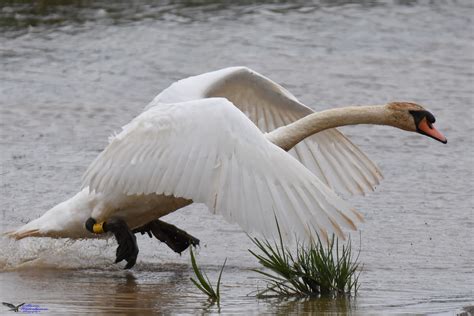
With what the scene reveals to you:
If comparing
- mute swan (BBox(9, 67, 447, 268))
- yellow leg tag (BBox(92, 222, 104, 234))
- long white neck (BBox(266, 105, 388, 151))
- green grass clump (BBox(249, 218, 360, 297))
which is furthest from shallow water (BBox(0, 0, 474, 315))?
long white neck (BBox(266, 105, 388, 151))

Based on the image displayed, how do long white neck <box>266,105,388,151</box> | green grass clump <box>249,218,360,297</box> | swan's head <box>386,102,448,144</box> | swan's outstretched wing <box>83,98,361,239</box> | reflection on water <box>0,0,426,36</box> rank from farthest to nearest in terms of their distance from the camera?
1. reflection on water <box>0,0,426,36</box>
2. swan's head <box>386,102,448,144</box>
3. long white neck <box>266,105,388,151</box>
4. green grass clump <box>249,218,360,297</box>
5. swan's outstretched wing <box>83,98,361,239</box>

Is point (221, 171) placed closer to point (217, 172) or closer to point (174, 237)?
point (217, 172)

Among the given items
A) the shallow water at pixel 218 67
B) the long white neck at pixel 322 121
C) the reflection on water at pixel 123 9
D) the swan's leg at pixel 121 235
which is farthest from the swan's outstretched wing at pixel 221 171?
the reflection on water at pixel 123 9

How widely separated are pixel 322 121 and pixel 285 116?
1.71m

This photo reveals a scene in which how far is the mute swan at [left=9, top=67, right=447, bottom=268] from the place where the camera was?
6906 millimetres

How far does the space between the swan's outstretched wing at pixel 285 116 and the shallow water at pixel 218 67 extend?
630 millimetres

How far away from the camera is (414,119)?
27.5 ft

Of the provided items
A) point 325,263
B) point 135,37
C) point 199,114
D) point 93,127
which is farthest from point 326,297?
point 135,37

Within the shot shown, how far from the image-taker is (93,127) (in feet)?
45.2

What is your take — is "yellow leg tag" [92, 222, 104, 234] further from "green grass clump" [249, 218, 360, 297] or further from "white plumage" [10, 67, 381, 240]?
"green grass clump" [249, 218, 360, 297]

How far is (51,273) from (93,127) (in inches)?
208

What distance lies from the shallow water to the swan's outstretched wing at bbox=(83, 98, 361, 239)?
572mm

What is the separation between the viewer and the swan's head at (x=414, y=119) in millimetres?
8352

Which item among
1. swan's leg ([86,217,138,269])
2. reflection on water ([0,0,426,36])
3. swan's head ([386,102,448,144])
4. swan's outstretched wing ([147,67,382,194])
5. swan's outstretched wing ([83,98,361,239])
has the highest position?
swan's outstretched wing ([83,98,361,239])
